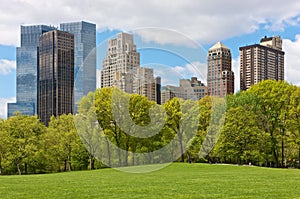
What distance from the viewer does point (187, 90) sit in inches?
757

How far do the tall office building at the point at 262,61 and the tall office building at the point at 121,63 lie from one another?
3584 inches

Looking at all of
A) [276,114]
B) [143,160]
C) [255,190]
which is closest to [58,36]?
[276,114]

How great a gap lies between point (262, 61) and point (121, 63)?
10089 centimetres

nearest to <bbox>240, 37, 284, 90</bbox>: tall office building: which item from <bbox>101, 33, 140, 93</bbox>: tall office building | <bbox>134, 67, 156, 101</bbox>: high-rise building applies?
<bbox>134, 67, 156, 101</bbox>: high-rise building

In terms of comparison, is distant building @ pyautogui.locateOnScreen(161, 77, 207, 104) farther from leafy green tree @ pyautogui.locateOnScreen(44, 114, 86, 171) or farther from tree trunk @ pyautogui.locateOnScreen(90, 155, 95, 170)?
leafy green tree @ pyautogui.locateOnScreen(44, 114, 86, 171)

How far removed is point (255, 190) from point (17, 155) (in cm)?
3544

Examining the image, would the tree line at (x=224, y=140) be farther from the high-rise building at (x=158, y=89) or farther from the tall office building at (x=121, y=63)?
the tall office building at (x=121, y=63)

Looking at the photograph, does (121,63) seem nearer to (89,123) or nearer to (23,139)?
(89,123)

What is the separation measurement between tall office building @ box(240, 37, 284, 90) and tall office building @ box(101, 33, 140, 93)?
91.0m

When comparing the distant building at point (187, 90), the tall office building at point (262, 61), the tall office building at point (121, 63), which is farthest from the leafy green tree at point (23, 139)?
the tall office building at point (262, 61)

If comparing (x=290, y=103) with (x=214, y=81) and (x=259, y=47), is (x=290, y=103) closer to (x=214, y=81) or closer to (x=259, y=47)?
(x=214, y=81)

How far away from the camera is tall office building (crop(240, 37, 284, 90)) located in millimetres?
112812

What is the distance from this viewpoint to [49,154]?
53281 millimetres

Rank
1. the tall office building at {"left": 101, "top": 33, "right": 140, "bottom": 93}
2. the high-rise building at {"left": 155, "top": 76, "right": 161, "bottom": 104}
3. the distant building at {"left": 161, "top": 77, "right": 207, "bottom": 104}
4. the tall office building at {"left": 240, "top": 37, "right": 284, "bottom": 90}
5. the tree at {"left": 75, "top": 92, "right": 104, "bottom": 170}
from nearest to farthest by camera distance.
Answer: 1. the distant building at {"left": 161, "top": 77, "right": 207, "bottom": 104}
2. the tall office building at {"left": 101, "top": 33, "right": 140, "bottom": 93}
3. the high-rise building at {"left": 155, "top": 76, "right": 161, "bottom": 104}
4. the tree at {"left": 75, "top": 92, "right": 104, "bottom": 170}
5. the tall office building at {"left": 240, "top": 37, "right": 284, "bottom": 90}
